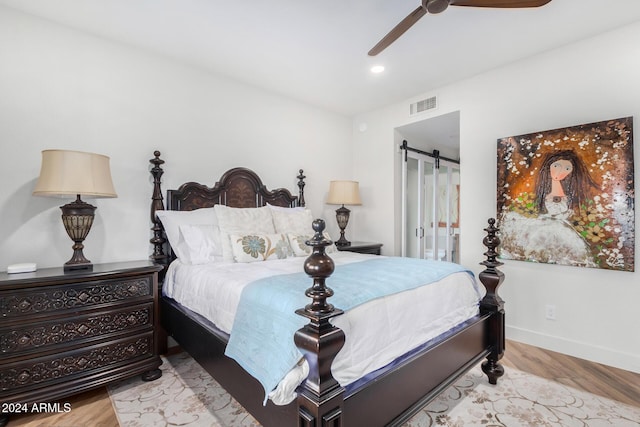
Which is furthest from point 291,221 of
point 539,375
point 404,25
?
point 539,375

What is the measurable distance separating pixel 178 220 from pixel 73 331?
1.08 metres

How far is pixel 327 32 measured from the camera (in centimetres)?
254

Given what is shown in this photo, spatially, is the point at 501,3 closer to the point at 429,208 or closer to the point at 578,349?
the point at 578,349

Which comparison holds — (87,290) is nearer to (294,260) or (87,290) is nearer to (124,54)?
(294,260)

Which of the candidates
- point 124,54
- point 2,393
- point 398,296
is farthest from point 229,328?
point 124,54

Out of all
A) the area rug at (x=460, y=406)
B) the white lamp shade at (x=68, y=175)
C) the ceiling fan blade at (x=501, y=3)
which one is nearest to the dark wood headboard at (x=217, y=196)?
the white lamp shade at (x=68, y=175)

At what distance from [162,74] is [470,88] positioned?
3.27 m

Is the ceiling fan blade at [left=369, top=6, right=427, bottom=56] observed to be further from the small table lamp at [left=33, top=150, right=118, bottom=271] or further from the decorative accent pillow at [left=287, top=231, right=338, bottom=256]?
the small table lamp at [left=33, top=150, right=118, bottom=271]

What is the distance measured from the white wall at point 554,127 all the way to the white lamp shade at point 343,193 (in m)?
1.32

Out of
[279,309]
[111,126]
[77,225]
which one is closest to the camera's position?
[279,309]

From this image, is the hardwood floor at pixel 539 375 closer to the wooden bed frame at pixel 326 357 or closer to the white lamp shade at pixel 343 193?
the wooden bed frame at pixel 326 357

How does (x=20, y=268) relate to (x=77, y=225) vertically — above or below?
below

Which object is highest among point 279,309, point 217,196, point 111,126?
point 111,126

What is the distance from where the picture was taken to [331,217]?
14.6 ft
